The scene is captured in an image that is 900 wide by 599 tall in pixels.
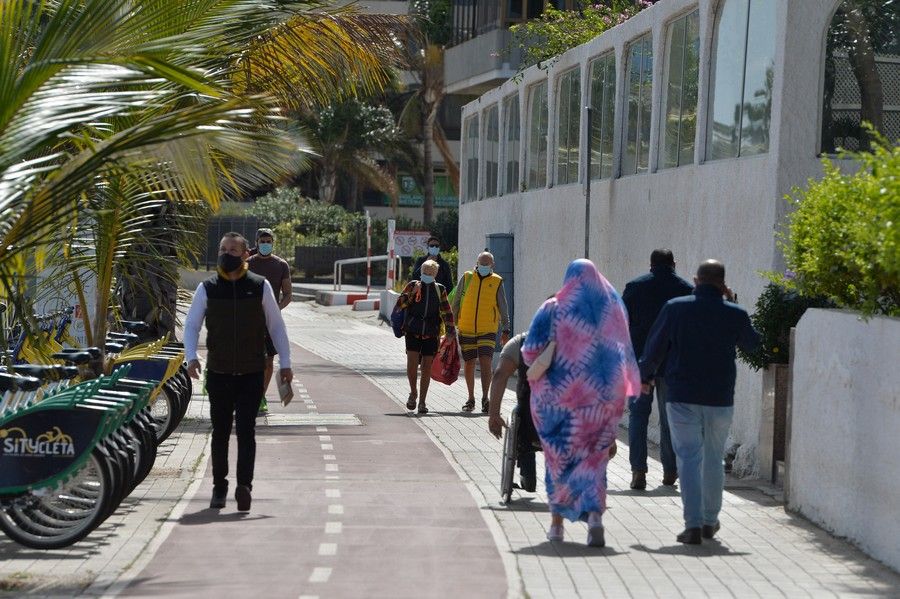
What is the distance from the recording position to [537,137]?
84.2 ft

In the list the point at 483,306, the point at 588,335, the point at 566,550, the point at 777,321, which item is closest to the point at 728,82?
the point at 777,321

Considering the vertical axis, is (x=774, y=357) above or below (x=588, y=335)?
below

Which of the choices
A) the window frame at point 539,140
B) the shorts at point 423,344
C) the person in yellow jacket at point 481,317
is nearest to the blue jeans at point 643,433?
the person in yellow jacket at point 481,317

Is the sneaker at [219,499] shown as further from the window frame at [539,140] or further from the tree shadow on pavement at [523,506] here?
the window frame at [539,140]


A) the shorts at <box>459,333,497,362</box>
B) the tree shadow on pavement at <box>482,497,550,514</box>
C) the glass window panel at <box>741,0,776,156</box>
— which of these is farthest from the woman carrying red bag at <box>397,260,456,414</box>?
the tree shadow on pavement at <box>482,497,550,514</box>

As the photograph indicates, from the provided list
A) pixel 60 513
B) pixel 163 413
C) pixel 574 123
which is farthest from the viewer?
pixel 574 123

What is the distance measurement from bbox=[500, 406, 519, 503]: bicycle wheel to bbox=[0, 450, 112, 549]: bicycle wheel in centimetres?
297

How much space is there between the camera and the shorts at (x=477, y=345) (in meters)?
18.4

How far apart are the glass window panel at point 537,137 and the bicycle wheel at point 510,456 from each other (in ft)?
45.7

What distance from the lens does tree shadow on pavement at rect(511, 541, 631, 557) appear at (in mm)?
9273

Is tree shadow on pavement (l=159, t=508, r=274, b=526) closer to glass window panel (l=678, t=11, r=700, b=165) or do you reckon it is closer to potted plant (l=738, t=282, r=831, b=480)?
potted plant (l=738, t=282, r=831, b=480)

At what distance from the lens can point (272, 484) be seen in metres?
12.1

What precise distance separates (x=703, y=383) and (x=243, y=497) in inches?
119

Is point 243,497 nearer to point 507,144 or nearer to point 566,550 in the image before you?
point 566,550
